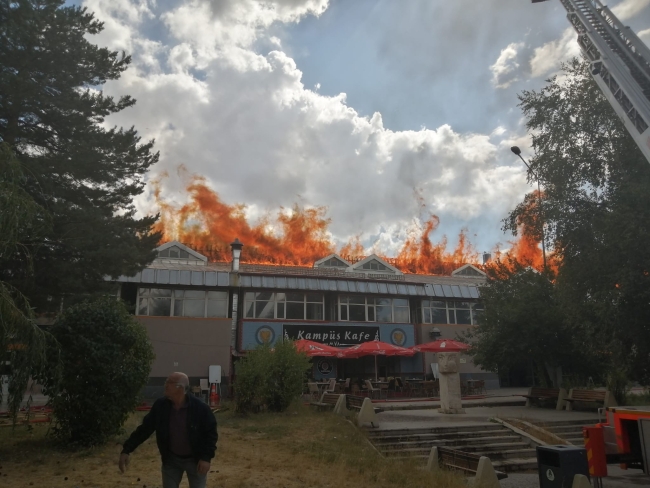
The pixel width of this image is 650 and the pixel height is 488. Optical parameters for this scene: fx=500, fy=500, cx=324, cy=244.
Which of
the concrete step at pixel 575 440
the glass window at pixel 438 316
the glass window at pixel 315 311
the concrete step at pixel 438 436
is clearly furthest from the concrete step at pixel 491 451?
the glass window at pixel 438 316

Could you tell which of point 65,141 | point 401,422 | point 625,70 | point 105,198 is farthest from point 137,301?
point 625,70

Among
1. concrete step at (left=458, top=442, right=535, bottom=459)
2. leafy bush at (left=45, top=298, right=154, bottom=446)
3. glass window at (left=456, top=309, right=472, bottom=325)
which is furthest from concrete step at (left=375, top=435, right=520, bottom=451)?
glass window at (left=456, top=309, right=472, bottom=325)

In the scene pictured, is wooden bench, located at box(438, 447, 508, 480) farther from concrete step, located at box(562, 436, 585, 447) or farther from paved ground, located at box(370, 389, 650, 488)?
concrete step, located at box(562, 436, 585, 447)

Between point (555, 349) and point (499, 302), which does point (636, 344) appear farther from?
point (499, 302)

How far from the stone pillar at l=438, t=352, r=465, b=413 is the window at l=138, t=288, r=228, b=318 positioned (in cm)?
1632

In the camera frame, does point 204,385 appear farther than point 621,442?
Yes

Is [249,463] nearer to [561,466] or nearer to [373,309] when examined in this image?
[561,466]

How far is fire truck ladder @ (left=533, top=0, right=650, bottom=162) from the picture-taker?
42.9 ft

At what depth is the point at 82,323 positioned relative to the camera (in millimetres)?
10070

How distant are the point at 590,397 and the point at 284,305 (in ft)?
59.2

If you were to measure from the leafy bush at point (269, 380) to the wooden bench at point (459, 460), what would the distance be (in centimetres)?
659

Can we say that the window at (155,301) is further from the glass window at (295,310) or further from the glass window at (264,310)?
the glass window at (295,310)

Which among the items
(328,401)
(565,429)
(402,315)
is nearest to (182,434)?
(328,401)

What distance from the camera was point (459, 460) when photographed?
9078mm
